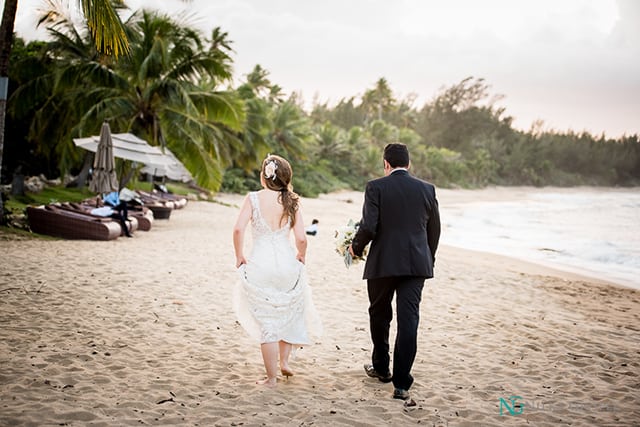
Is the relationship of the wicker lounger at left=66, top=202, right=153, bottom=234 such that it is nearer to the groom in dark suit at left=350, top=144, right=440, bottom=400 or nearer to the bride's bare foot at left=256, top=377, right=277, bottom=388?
the bride's bare foot at left=256, top=377, right=277, bottom=388

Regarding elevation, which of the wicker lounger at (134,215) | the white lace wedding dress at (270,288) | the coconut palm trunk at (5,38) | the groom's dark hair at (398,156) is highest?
the coconut palm trunk at (5,38)

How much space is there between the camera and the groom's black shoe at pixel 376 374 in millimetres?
3902

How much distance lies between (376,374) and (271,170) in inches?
71.5

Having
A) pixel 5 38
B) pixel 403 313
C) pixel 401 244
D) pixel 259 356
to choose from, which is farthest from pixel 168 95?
pixel 403 313

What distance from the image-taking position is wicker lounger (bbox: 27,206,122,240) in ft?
32.6

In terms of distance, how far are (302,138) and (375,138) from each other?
18.5m

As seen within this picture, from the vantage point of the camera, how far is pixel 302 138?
119 feet

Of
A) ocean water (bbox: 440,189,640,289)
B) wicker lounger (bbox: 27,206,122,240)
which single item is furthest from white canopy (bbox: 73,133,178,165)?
ocean water (bbox: 440,189,640,289)

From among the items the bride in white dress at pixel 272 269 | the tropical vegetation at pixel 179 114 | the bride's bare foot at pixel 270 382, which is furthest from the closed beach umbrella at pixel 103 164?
the bride's bare foot at pixel 270 382

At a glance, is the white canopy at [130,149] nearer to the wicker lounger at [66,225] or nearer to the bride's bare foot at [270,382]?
the wicker lounger at [66,225]

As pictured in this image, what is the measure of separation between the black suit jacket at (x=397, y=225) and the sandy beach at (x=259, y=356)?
964 mm

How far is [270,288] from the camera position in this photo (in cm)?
357

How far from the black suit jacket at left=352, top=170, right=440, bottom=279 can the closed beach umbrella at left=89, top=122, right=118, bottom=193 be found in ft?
31.6
